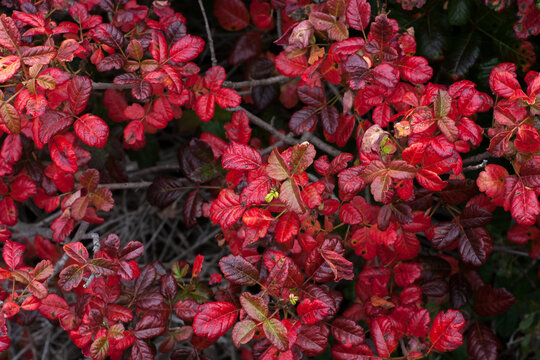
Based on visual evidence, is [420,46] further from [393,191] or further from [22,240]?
[22,240]

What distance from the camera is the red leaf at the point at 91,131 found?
4.12 ft

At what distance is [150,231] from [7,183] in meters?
0.68

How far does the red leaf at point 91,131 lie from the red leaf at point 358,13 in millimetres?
688

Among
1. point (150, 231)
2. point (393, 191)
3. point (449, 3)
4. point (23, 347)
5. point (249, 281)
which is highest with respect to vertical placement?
point (449, 3)

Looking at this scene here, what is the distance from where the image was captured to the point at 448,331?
1.21m

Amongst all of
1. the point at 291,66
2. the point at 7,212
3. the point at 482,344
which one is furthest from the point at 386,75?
the point at 7,212

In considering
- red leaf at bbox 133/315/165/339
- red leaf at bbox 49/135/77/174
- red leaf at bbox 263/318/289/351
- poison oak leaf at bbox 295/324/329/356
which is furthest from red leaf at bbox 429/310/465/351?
red leaf at bbox 49/135/77/174

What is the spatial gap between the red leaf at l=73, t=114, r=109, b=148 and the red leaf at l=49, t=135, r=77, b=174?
0.24ft

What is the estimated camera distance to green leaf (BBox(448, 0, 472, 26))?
1.46m

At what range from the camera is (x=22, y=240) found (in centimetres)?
182

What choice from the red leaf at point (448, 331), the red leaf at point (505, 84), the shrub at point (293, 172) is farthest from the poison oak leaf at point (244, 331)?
the red leaf at point (505, 84)

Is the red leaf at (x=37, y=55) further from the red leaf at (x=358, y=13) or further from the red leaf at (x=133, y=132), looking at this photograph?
the red leaf at (x=358, y=13)

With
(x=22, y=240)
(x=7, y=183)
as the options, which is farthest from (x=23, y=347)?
(x=7, y=183)

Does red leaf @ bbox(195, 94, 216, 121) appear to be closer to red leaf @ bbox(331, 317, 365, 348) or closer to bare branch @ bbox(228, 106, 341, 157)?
bare branch @ bbox(228, 106, 341, 157)
